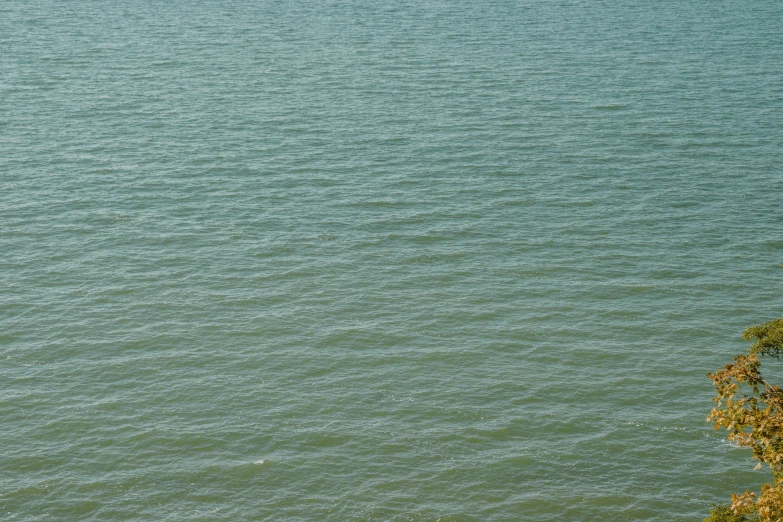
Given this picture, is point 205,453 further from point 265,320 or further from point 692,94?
point 692,94

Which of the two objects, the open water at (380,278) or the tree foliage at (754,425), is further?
the open water at (380,278)

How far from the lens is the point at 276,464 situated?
46.8m

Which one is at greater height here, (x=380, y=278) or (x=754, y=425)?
(x=754, y=425)

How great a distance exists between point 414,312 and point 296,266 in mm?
9101

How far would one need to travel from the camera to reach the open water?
4622 cm

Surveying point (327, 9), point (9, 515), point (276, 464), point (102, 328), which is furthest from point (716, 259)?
point (327, 9)

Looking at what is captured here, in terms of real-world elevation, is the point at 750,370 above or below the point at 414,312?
above

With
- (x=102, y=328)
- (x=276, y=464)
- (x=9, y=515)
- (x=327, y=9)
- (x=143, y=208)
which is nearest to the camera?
(x=9, y=515)

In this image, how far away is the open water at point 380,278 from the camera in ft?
152

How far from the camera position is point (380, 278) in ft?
206

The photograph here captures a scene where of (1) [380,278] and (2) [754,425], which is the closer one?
(2) [754,425]

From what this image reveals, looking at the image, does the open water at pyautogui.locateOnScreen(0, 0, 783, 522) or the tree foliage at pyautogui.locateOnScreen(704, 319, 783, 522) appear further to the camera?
the open water at pyautogui.locateOnScreen(0, 0, 783, 522)

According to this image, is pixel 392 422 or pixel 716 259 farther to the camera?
pixel 716 259

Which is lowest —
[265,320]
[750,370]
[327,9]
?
Answer: [265,320]
